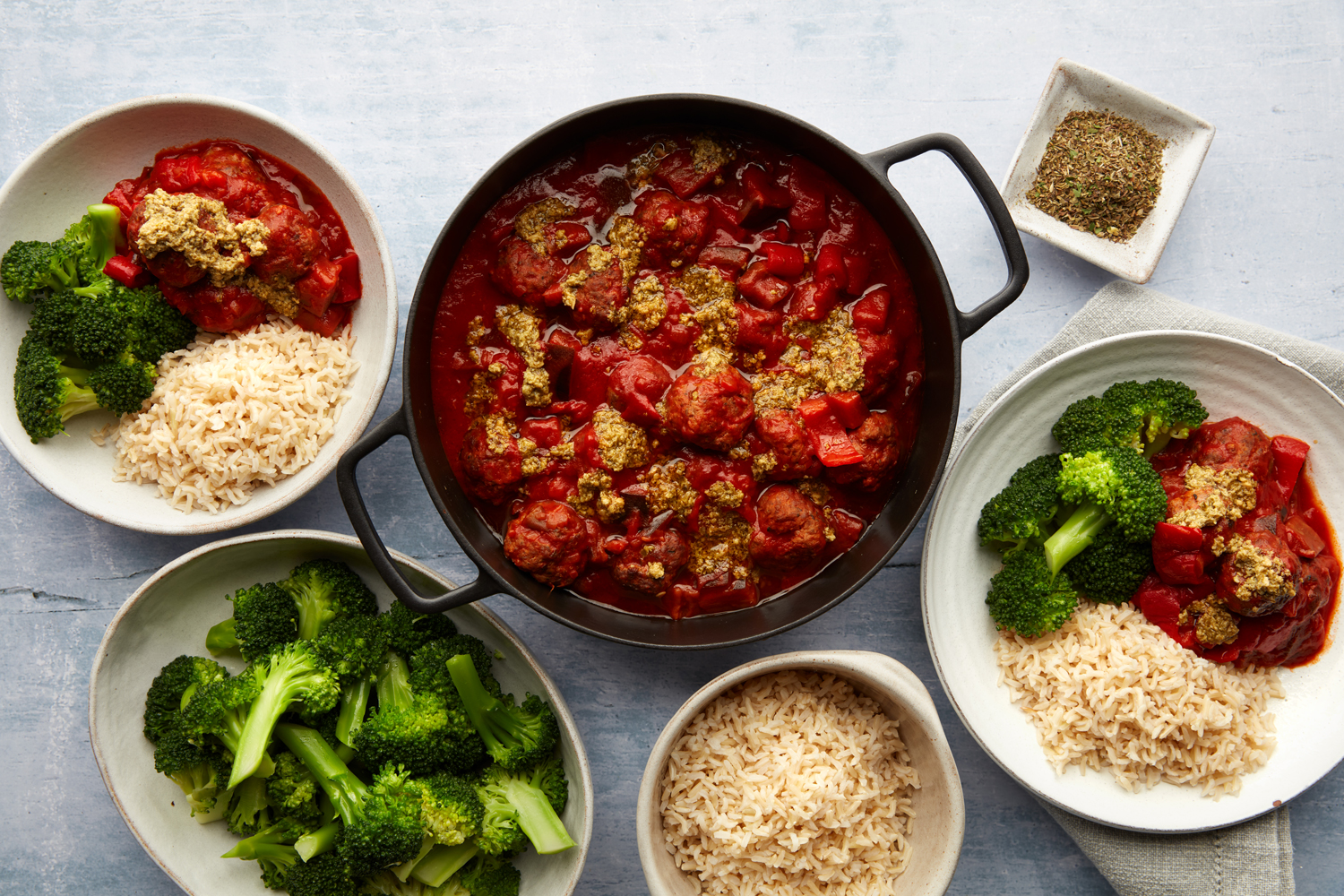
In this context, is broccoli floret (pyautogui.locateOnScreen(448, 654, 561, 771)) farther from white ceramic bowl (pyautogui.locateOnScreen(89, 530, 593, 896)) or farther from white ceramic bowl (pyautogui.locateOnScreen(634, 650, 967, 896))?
white ceramic bowl (pyautogui.locateOnScreen(634, 650, 967, 896))

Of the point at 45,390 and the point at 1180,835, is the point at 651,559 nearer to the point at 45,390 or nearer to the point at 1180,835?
the point at 45,390

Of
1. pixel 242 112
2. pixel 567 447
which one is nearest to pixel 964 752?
pixel 567 447

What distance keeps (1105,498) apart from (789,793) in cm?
179

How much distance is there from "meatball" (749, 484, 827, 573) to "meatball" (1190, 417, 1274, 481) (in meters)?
1.77

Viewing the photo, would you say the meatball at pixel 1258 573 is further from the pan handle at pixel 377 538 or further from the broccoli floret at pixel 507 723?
the pan handle at pixel 377 538

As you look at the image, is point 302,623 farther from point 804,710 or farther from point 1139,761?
point 1139,761

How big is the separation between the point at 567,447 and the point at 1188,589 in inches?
109

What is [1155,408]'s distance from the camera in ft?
11.4

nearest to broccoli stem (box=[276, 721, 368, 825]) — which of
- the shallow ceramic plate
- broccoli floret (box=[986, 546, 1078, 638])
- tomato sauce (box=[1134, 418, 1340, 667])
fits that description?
the shallow ceramic plate

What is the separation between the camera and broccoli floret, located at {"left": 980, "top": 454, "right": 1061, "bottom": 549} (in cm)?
346

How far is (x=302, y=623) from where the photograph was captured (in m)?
3.57

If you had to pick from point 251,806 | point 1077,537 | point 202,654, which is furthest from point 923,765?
point 202,654

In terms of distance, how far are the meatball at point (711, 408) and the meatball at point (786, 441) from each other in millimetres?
81

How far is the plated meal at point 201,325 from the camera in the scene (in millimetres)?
3324
